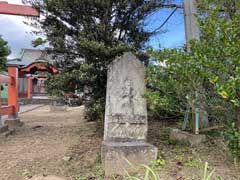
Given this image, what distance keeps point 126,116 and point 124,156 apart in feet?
1.87

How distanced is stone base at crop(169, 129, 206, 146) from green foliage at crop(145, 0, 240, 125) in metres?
0.81

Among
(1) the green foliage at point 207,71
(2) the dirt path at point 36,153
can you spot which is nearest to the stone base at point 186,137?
(1) the green foliage at point 207,71

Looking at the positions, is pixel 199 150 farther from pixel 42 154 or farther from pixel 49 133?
pixel 49 133

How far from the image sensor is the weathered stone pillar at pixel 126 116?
3252mm

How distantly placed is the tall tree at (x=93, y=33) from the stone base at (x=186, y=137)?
1.31 m

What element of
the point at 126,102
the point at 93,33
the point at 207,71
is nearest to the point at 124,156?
the point at 126,102

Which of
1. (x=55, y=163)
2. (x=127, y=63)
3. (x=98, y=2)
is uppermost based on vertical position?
(x=98, y=2)

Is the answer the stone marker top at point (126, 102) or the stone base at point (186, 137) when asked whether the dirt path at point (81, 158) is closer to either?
the stone base at point (186, 137)

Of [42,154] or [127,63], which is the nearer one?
[127,63]

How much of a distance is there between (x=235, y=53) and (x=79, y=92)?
3.10 meters

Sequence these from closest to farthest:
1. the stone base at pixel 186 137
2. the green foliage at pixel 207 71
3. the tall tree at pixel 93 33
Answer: the green foliage at pixel 207 71 → the stone base at pixel 186 137 → the tall tree at pixel 93 33

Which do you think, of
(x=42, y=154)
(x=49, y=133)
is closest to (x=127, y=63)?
(x=42, y=154)

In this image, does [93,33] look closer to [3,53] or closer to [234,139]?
[234,139]

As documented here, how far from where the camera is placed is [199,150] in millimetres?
3912
